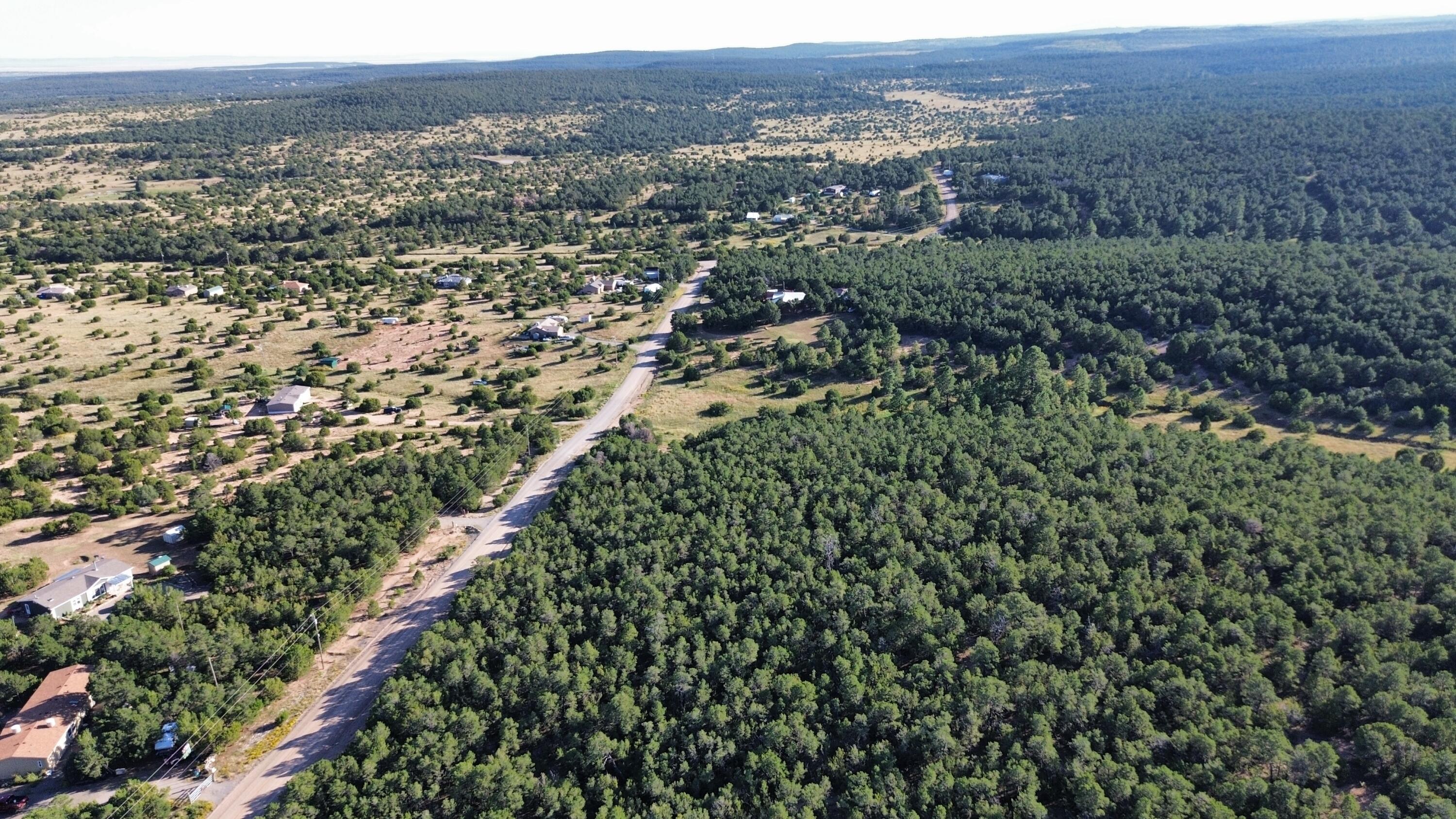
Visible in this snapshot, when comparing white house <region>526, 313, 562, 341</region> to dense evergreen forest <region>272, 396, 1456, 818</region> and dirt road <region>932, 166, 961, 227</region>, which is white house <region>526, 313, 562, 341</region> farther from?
dirt road <region>932, 166, 961, 227</region>

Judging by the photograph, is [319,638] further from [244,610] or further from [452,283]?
[452,283]

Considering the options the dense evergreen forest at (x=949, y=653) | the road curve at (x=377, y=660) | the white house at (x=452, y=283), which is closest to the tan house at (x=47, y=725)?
the road curve at (x=377, y=660)

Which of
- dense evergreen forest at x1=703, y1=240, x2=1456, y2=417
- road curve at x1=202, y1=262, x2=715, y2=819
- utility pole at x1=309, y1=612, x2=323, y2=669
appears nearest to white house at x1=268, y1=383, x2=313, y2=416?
road curve at x1=202, y1=262, x2=715, y2=819

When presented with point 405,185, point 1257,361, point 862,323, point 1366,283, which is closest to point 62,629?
point 862,323

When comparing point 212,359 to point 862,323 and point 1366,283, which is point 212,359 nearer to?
point 862,323

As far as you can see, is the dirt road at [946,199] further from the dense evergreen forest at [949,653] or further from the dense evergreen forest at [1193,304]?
the dense evergreen forest at [949,653]
